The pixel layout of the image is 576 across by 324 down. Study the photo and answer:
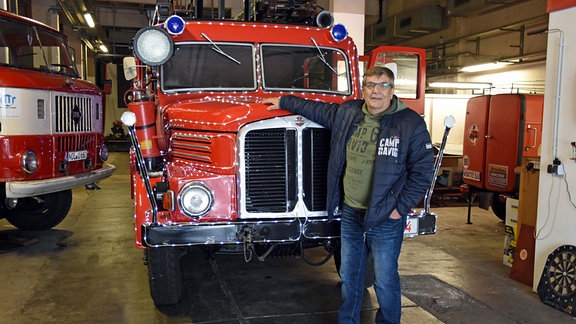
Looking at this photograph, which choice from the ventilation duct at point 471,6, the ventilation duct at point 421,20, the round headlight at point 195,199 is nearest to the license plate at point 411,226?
the round headlight at point 195,199

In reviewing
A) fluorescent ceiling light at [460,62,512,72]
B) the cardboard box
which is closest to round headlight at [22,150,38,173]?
the cardboard box

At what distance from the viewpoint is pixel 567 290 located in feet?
13.3

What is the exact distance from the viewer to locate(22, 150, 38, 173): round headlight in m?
5.42

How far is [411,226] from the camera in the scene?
357cm

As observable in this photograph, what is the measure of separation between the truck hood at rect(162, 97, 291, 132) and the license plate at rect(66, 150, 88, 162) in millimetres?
2729

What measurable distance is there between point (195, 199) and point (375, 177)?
1.20 meters

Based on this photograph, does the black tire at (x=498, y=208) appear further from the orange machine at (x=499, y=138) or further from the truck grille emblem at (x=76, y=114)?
the truck grille emblem at (x=76, y=114)

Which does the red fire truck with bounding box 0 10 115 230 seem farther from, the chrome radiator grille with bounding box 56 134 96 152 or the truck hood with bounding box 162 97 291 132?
the truck hood with bounding box 162 97 291 132

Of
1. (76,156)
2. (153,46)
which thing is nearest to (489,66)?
(76,156)

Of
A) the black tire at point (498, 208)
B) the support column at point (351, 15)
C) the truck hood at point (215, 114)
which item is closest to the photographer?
the truck hood at point (215, 114)

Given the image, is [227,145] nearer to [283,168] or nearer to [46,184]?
[283,168]

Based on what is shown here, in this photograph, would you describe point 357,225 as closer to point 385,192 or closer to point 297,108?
point 385,192

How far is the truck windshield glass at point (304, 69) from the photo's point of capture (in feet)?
14.6

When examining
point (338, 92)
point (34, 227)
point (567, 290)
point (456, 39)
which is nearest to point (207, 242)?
point (338, 92)
